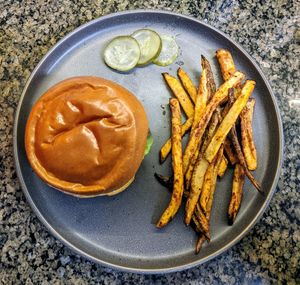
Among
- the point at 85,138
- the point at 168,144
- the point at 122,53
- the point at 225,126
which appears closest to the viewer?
the point at 85,138

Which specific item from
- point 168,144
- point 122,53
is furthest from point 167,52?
point 168,144

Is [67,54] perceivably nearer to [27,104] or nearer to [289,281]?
[27,104]

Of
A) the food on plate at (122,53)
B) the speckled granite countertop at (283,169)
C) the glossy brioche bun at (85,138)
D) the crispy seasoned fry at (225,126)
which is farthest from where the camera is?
the food on plate at (122,53)

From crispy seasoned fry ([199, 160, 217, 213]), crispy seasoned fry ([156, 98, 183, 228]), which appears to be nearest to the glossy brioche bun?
crispy seasoned fry ([156, 98, 183, 228])

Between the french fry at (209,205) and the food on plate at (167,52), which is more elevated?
the food on plate at (167,52)

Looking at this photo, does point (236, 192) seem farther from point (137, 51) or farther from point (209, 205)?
point (137, 51)

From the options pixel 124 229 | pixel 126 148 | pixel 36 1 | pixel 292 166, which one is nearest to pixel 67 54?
pixel 36 1

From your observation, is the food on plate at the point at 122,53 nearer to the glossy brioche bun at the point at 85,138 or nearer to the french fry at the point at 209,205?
the glossy brioche bun at the point at 85,138

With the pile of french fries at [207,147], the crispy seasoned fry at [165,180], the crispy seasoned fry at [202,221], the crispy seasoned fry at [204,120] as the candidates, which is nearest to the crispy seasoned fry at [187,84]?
the pile of french fries at [207,147]
